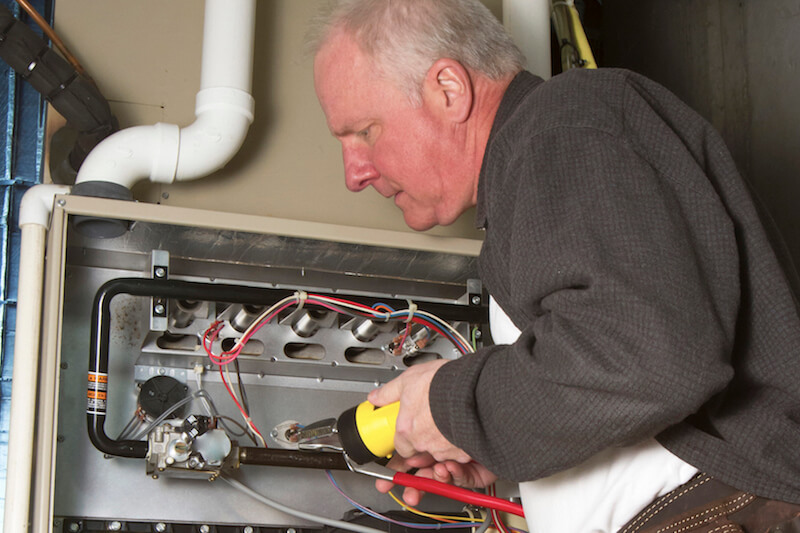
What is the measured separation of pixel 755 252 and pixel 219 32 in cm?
97

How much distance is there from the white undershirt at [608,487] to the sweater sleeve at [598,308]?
0.46 ft

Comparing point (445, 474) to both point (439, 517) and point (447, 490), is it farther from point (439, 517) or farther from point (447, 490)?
point (439, 517)

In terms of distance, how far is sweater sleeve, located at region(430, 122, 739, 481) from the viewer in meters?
0.66

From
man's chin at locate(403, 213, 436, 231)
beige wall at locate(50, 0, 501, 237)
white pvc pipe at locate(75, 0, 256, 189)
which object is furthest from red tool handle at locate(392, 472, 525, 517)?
white pvc pipe at locate(75, 0, 256, 189)

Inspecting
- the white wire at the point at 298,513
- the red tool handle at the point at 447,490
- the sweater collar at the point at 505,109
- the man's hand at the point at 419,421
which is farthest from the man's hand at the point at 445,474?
the sweater collar at the point at 505,109

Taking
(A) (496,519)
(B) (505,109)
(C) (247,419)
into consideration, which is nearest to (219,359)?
(C) (247,419)

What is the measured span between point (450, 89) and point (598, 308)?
437mm

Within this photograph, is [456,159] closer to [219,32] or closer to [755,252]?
[755,252]

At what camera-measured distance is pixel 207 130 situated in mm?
1355

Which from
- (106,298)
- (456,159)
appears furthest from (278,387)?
(456,159)

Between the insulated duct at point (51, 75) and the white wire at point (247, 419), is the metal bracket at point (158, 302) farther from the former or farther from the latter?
the insulated duct at point (51, 75)

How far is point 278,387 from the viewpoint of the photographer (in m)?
1.46

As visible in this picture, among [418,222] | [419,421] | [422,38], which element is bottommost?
[419,421]

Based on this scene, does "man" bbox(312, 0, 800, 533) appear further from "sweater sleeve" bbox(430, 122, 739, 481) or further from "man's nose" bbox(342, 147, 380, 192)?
"man's nose" bbox(342, 147, 380, 192)
